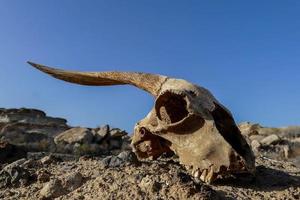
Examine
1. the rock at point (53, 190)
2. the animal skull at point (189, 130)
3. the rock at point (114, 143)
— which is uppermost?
the rock at point (114, 143)

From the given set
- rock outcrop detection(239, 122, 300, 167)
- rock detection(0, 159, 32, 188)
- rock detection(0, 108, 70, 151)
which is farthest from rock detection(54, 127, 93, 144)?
rock detection(0, 159, 32, 188)

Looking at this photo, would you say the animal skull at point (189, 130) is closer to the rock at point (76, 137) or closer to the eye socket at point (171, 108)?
the eye socket at point (171, 108)

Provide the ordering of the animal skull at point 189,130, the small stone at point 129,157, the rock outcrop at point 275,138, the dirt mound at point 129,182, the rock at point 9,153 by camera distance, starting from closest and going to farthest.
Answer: the dirt mound at point 129,182
the animal skull at point 189,130
the small stone at point 129,157
the rock at point 9,153
the rock outcrop at point 275,138

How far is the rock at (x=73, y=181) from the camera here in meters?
6.43

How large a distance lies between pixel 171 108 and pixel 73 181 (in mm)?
1853

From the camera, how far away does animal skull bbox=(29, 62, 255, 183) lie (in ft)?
21.6

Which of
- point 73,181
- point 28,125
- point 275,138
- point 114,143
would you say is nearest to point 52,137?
point 114,143

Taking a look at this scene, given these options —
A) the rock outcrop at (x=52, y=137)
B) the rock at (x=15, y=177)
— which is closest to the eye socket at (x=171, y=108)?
the rock at (x=15, y=177)

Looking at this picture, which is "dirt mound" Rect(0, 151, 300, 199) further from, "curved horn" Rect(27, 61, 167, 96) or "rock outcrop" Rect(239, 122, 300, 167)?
"rock outcrop" Rect(239, 122, 300, 167)

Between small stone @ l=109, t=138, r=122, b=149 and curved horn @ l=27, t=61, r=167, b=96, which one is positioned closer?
curved horn @ l=27, t=61, r=167, b=96

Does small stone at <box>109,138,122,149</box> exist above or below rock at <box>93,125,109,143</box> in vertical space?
below

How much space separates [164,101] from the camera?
752 cm

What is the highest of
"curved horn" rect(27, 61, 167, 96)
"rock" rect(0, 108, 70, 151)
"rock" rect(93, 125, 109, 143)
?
"rock" rect(0, 108, 70, 151)

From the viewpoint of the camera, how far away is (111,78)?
8.35 meters
